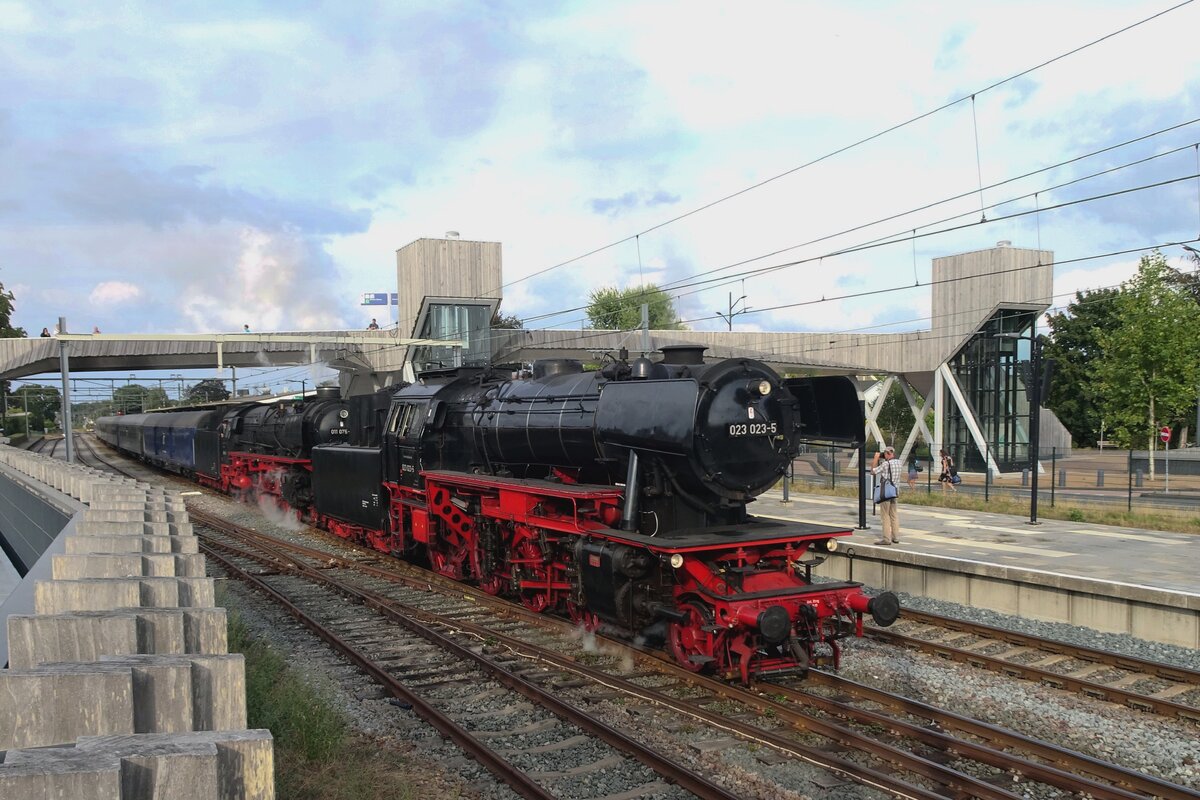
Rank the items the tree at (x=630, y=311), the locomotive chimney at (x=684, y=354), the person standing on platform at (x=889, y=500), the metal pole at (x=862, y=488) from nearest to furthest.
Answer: the locomotive chimney at (x=684, y=354) < the metal pole at (x=862, y=488) < the person standing on platform at (x=889, y=500) < the tree at (x=630, y=311)

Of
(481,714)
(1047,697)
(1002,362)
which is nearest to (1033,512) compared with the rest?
(1047,697)

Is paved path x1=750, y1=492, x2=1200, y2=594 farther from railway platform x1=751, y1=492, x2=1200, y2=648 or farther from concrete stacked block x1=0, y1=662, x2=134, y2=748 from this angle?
concrete stacked block x1=0, y1=662, x2=134, y2=748

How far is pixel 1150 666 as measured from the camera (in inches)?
336

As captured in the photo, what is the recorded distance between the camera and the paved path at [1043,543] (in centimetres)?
1175

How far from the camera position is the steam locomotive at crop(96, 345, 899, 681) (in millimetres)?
7969

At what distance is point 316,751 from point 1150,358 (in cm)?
3451

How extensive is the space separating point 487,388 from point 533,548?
3583 millimetres

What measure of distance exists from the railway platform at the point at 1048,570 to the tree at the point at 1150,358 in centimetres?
1834

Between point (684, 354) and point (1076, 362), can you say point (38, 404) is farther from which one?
point (684, 354)

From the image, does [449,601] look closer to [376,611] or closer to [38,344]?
[376,611]

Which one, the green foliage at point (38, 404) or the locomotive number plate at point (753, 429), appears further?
the green foliage at point (38, 404)

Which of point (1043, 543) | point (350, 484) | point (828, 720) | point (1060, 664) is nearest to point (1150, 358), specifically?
point (1043, 543)

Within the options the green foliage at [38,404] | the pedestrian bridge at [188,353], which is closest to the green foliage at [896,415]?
the pedestrian bridge at [188,353]

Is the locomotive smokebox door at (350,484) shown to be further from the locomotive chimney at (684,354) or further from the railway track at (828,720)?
the locomotive chimney at (684,354)
